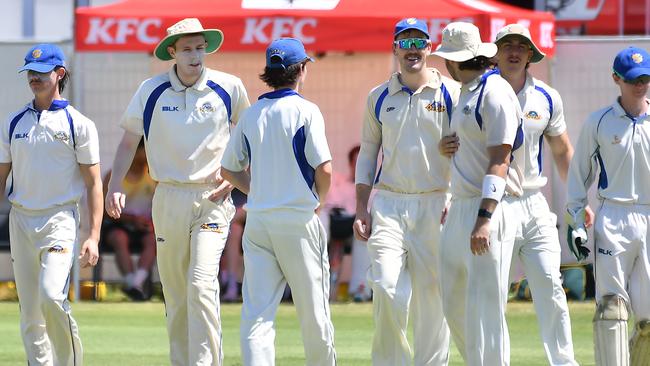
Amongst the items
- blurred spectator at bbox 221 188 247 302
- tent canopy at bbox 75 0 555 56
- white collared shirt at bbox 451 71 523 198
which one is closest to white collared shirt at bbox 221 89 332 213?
white collared shirt at bbox 451 71 523 198

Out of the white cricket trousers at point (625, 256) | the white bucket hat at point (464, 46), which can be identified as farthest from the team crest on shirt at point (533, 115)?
the white bucket hat at point (464, 46)

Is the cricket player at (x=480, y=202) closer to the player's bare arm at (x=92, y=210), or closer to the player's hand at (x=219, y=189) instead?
the player's hand at (x=219, y=189)

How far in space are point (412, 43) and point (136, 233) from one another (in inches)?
284

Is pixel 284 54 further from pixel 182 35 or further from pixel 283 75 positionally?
pixel 182 35

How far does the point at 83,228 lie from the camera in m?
15.7

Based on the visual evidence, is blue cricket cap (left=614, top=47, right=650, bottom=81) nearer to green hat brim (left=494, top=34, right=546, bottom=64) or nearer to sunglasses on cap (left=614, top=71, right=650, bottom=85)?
sunglasses on cap (left=614, top=71, right=650, bottom=85)

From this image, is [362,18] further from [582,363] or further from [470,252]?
[470,252]

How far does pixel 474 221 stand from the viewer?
26.1 ft

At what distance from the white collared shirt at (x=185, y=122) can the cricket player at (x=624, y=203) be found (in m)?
2.19

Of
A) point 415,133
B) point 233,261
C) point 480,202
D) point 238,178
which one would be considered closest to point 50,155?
point 238,178

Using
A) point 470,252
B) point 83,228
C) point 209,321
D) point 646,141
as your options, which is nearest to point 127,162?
point 209,321

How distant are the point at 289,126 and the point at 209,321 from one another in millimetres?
1520

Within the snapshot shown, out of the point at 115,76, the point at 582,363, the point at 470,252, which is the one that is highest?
the point at 115,76

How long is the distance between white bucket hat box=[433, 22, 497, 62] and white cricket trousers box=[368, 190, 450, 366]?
1059 millimetres
